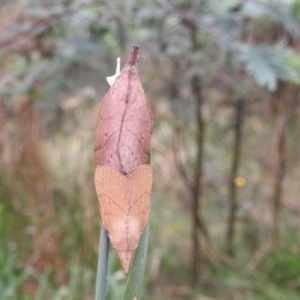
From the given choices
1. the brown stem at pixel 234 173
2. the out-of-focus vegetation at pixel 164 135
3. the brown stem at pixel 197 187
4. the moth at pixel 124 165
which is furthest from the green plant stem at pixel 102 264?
the brown stem at pixel 234 173

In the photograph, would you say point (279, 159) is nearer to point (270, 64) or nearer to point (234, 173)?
point (234, 173)

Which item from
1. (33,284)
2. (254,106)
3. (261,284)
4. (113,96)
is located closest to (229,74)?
(254,106)

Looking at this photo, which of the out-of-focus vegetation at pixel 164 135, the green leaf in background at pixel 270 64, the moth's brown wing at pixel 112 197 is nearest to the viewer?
the moth's brown wing at pixel 112 197

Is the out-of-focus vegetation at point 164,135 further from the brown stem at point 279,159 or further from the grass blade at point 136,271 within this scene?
the grass blade at point 136,271

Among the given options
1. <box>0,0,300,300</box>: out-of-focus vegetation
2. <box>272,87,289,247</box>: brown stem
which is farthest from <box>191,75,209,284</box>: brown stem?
<box>272,87,289,247</box>: brown stem

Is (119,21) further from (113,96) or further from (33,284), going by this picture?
(113,96)

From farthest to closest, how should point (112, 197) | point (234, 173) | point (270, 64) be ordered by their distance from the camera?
1. point (234, 173)
2. point (270, 64)
3. point (112, 197)

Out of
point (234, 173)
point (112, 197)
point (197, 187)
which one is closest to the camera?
point (112, 197)

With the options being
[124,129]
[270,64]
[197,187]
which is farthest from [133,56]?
[197,187]
